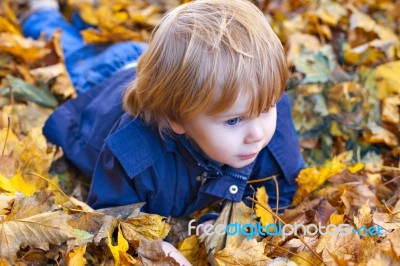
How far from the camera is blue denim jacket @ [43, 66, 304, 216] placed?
1.65m

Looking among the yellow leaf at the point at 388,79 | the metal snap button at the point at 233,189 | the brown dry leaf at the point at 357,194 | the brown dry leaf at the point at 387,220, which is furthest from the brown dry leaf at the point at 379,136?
the metal snap button at the point at 233,189

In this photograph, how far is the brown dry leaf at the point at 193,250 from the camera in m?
1.64

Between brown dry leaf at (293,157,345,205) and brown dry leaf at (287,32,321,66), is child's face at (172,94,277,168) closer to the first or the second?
brown dry leaf at (293,157,345,205)

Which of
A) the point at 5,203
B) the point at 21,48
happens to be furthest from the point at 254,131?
the point at 21,48

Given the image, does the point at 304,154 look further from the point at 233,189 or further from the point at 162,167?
the point at 162,167

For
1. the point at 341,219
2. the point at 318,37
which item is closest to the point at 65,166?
the point at 341,219

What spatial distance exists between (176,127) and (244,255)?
43 centimetres

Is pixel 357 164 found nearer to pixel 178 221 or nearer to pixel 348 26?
pixel 178 221

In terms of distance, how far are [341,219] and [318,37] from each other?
50.5 inches

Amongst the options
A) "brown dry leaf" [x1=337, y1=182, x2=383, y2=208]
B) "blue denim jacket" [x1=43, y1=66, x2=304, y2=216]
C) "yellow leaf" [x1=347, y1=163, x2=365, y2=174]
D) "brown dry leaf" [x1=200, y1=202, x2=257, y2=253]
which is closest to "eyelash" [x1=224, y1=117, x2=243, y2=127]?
"blue denim jacket" [x1=43, y1=66, x2=304, y2=216]

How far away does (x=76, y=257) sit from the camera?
1345 mm

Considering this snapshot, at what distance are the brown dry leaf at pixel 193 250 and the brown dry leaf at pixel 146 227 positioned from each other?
0.49 ft

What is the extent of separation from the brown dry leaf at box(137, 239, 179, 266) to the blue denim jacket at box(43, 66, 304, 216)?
29cm

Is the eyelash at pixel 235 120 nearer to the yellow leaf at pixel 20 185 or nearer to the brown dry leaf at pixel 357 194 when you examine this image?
the brown dry leaf at pixel 357 194
